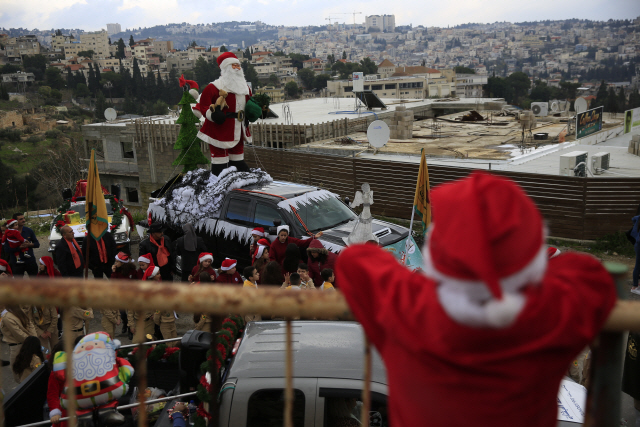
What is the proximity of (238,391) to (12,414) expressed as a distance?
2000 mm

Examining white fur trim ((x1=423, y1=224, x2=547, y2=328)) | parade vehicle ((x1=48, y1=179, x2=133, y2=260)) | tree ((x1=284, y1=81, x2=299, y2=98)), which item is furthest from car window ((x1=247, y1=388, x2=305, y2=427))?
tree ((x1=284, y1=81, x2=299, y2=98))

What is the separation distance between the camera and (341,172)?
16.3 m

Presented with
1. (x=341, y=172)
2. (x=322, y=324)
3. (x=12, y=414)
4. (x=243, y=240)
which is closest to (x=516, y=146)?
(x=341, y=172)

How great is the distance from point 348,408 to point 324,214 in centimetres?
556

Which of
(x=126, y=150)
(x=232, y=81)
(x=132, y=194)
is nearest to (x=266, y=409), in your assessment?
(x=232, y=81)

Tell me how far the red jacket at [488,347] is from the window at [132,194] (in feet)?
106

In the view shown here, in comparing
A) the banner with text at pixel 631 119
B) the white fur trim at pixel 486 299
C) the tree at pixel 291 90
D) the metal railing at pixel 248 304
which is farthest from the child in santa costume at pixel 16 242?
the tree at pixel 291 90

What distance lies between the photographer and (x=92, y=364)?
349 cm

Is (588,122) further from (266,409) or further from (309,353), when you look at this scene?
(266,409)

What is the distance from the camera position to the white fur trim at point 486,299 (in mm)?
1216

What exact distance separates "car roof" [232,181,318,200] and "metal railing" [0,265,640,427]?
23.1 ft

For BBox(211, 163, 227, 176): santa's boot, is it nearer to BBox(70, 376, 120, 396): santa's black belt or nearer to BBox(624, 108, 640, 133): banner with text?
BBox(70, 376, 120, 396): santa's black belt

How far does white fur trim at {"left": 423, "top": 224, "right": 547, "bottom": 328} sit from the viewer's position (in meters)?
1.22

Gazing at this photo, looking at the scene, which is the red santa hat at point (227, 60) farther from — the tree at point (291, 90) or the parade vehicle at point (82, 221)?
the tree at point (291, 90)
